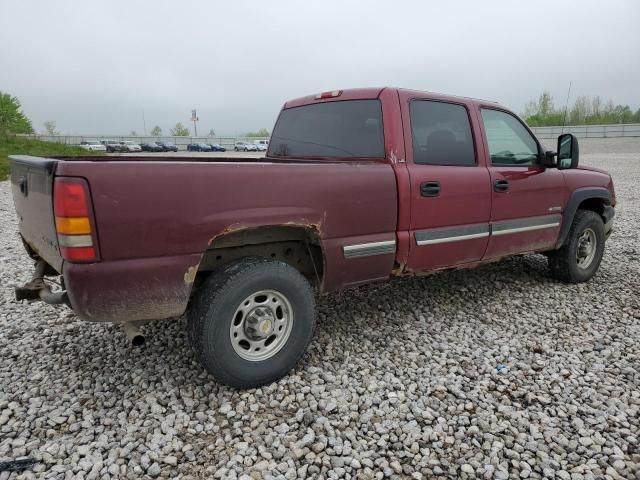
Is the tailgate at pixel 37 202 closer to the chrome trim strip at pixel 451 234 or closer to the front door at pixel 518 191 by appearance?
the chrome trim strip at pixel 451 234

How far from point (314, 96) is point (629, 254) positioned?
4.98 meters

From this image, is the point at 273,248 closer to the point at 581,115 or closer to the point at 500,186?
the point at 500,186

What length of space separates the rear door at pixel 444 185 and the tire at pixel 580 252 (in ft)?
4.79

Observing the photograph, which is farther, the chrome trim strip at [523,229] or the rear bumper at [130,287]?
the chrome trim strip at [523,229]

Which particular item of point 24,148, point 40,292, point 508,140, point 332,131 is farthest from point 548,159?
point 24,148

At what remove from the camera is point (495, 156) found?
4.09 metres

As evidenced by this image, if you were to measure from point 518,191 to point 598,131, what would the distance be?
48.4 meters

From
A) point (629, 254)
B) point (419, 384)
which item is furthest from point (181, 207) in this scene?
point (629, 254)

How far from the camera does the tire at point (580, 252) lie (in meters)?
4.86

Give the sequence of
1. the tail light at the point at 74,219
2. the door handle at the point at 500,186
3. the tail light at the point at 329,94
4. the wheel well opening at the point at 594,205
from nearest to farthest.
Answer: the tail light at the point at 74,219
the tail light at the point at 329,94
the door handle at the point at 500,186
the wheel well opening at the point at 594,205

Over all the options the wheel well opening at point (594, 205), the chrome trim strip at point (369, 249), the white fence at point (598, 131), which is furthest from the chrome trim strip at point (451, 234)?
the white fence at point (598, 131)

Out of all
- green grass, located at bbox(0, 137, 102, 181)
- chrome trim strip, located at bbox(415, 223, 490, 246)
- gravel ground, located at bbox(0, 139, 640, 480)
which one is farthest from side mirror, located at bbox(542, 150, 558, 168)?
green grass, located at bbox(0, 137, 102, 181)

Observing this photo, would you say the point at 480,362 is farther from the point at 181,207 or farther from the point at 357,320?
the point at 181,207

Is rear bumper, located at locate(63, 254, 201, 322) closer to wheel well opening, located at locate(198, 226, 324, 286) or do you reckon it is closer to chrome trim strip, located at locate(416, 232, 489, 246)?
wheel well opening, located at locate(198, 226, 324, 286)
